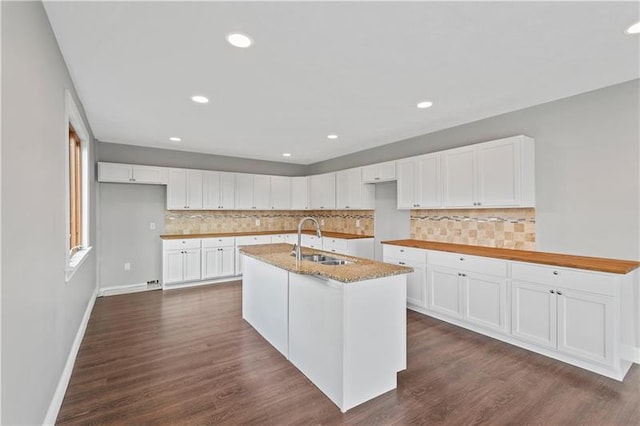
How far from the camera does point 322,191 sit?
636 centimetres

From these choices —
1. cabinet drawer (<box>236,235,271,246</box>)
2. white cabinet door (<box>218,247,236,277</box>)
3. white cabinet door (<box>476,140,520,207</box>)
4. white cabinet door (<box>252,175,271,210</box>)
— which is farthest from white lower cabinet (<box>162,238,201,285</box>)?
white cabinet door (<box>476,140,520,207</box>)

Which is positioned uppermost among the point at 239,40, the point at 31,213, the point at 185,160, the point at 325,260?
the point at 239,40

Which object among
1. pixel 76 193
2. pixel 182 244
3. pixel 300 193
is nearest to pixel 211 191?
pixel 182 244

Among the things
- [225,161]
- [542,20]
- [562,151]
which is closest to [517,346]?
[562,151]

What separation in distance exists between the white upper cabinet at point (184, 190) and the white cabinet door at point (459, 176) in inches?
165

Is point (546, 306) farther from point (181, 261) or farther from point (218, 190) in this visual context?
point (218, 190)

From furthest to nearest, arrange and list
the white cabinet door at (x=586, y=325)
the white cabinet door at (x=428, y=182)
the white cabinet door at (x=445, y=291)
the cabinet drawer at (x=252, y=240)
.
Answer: the cabinet drawer at (x=252, y=240), the white cabinet door at (x=428, y=182), the white cabinet door at (x=445, y=291), the white cabinet door at (x=586, y=325)

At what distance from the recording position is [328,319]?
2.22 meters

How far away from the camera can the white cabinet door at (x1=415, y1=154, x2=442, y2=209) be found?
4.00m

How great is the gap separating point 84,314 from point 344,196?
422 cm

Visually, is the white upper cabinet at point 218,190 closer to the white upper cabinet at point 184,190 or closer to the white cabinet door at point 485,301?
the white upper cabinet at point 184,190

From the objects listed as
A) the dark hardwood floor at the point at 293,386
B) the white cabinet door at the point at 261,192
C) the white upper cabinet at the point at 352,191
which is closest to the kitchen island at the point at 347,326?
the dark hardwood floor at the point at 293,386

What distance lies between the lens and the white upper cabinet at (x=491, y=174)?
3199mm

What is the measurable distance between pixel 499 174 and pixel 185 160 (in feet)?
16.9
